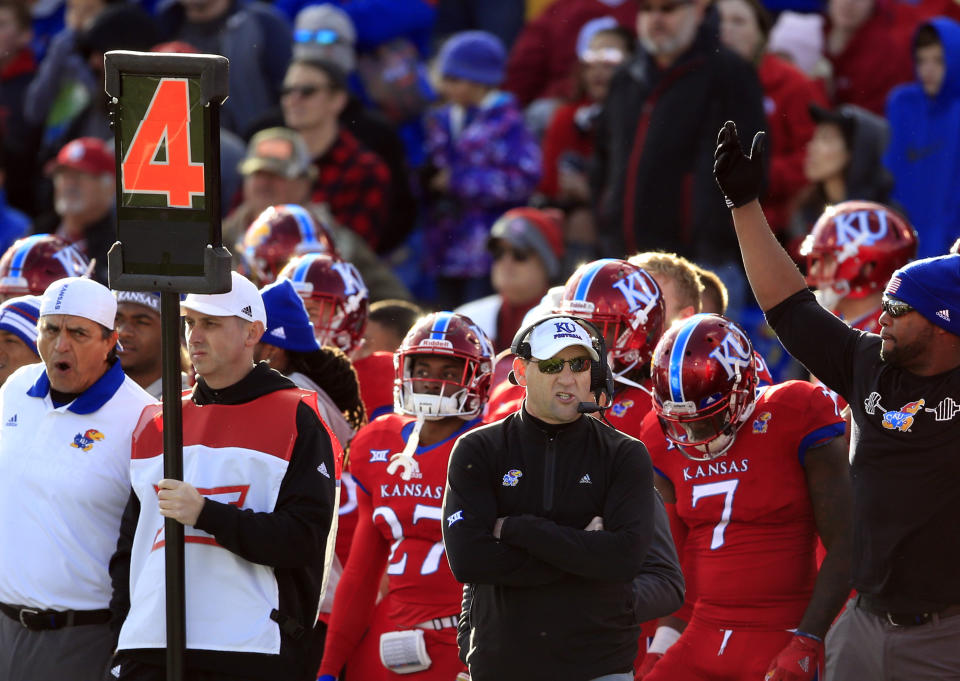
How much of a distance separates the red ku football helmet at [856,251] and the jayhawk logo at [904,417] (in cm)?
203

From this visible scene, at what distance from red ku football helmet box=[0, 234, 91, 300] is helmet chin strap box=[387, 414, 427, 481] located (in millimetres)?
2604

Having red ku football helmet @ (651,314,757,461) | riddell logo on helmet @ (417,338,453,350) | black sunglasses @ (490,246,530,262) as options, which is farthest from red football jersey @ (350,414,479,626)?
black sunglasses @ (490,246,530,262)

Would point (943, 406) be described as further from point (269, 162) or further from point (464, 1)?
point (464, 1)

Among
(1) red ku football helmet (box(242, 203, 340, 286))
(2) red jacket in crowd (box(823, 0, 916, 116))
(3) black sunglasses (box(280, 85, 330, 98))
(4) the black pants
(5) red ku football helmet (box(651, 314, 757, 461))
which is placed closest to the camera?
(4) the black pants

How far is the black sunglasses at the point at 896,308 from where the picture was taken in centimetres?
561

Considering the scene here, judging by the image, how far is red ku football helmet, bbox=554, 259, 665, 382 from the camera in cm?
659

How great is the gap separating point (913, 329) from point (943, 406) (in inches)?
11.3

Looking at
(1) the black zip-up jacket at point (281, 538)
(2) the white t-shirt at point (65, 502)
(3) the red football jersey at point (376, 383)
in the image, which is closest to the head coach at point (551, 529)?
(1) the black zip-up jacket at point (281, 538)

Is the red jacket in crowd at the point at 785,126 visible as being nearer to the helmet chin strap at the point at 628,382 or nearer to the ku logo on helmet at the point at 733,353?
the helmet chin strap at the point at 628,382

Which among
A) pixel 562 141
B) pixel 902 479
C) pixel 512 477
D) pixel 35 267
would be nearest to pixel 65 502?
pixel 512 477

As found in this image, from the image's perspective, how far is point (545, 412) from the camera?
16.9ft

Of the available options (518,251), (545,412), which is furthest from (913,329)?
(518,251)

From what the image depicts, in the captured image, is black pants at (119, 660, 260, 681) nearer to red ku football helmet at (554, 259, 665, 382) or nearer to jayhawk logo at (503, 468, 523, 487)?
jayhawk logo at (503, 468, 523, 487)

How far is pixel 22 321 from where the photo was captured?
7.10 meters
